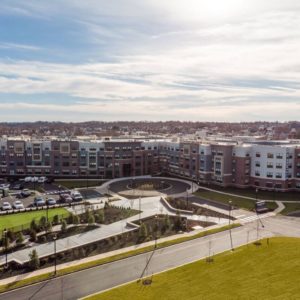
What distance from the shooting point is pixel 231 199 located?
79.2 m

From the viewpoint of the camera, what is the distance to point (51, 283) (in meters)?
40.2

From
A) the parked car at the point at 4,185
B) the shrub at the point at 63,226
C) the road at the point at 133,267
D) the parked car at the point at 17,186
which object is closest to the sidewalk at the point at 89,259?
the road at the point at 133,267

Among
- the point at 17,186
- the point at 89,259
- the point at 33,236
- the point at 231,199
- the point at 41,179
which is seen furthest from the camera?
the point at 41,179

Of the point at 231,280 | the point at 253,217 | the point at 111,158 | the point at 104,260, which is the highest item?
the point at 111,158

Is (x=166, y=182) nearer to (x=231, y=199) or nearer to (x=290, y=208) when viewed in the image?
(x=231, y=199)

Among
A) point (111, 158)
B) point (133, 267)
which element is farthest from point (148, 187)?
point (133, 267)

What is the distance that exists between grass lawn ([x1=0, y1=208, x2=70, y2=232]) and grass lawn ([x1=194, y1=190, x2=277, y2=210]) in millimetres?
31506

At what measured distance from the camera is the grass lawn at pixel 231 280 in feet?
121

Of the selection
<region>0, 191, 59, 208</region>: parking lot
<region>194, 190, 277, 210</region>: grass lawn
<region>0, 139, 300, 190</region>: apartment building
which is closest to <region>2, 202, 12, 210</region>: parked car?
<region>0, 191, 59, 208</region>: parking lot

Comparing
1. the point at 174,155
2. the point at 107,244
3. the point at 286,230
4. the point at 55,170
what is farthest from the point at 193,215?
the point at 55,170

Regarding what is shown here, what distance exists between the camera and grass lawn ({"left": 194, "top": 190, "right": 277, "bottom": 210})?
73.8 m

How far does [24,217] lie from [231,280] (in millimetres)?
40495

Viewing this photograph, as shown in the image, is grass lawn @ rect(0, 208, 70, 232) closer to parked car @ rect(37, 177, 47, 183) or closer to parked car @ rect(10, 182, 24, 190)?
parked car @ rect(10, 182, 24, 190)

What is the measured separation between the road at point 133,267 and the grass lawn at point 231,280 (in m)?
2.05
